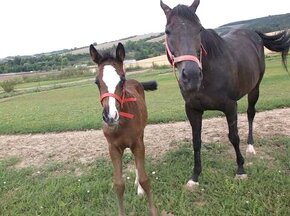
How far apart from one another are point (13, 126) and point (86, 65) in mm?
39699

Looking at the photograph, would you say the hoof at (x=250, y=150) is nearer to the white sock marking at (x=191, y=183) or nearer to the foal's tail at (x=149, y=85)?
the white sock marking at (x=191, y=183)

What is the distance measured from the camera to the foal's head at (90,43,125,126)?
3129 mm

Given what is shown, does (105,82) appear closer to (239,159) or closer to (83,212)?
(83,212)

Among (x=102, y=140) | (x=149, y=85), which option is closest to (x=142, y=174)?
(x=149, y=85)

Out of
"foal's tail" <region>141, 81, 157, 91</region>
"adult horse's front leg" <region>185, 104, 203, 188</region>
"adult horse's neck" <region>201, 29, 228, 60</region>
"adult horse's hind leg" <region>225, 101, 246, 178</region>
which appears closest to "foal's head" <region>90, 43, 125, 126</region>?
"adult horse's neck" <region>201, 29, 228, 60</region>

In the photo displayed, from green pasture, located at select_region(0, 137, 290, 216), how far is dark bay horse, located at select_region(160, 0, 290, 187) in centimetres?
29

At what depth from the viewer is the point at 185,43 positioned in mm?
3455

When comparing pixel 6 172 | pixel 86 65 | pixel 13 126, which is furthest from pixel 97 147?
pixel 86 65

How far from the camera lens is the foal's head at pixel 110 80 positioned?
313cm

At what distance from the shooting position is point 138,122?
403 cm

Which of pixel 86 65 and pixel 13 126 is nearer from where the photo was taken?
pixel 13 126

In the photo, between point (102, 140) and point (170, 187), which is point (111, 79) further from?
point (102, 140)

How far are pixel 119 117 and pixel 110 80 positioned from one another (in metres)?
0.56

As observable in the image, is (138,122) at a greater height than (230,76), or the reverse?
(230,76)
